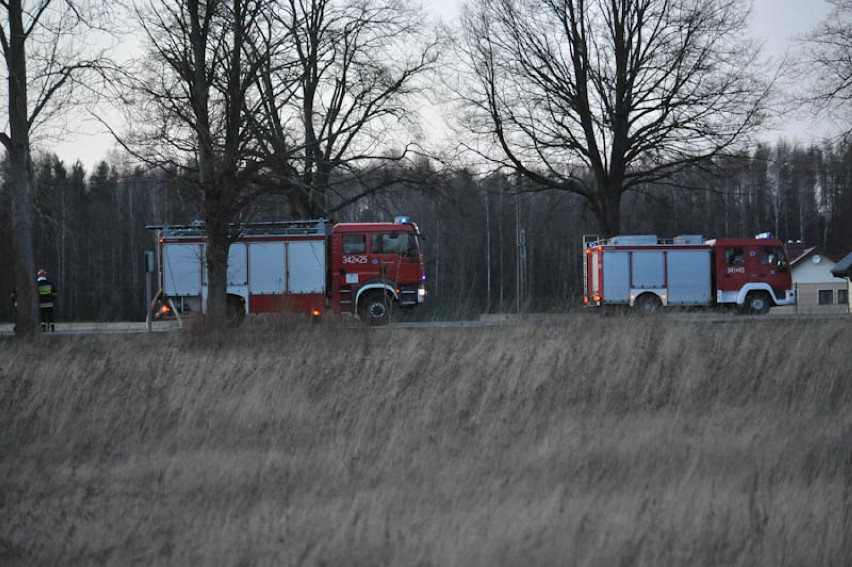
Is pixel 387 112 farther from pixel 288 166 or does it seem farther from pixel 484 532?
pixel 484 532

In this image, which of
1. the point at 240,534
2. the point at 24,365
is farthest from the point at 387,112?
the point at 240,534

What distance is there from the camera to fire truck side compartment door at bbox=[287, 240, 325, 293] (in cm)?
2436

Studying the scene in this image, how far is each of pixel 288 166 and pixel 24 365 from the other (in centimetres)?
827

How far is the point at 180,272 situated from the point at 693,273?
51.1 ft

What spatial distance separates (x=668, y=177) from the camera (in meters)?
26.9

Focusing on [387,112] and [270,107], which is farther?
[387,112]

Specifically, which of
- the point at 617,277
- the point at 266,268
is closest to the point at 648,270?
the point at 617,277

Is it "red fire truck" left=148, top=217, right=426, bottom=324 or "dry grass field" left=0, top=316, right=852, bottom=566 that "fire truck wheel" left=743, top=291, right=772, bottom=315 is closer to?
"red fire truck" left=148, top=217, right=426, bottom=324

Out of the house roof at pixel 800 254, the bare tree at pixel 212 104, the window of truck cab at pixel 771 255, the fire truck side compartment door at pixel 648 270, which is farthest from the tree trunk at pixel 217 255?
the house roof at pixel 800 254

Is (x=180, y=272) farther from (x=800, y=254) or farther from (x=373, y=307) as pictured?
(x=800, y=254)

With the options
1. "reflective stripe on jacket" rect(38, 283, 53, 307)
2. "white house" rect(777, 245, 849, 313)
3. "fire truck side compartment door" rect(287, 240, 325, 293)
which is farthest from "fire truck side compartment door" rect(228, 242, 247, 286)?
"white house" rect(777, 245, 849, 313)

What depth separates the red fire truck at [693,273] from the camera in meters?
28.2

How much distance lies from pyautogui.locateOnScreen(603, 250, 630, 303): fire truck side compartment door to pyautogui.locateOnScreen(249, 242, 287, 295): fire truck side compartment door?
10293 millimetres

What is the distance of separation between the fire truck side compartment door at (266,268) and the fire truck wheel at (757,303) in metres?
14.4
